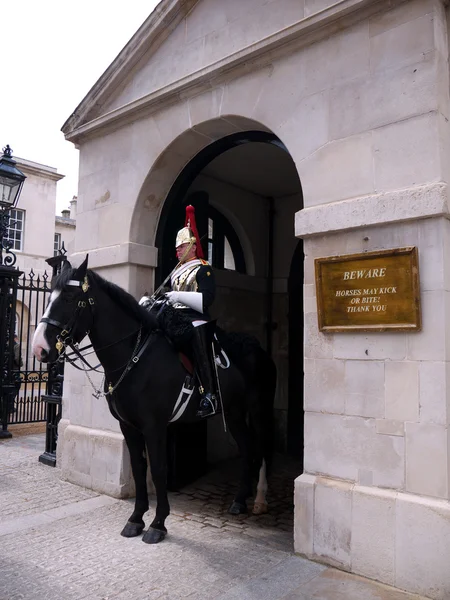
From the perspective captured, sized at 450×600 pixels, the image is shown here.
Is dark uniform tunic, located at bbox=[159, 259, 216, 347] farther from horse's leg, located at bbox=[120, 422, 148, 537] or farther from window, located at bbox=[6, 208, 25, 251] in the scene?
window, located at bbox=[6, 208, 25, 251]

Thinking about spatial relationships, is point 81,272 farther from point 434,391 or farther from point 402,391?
point 434,391

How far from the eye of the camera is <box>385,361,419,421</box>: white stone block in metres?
3.86

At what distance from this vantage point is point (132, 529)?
473 cm

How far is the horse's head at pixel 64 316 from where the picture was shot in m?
4.23

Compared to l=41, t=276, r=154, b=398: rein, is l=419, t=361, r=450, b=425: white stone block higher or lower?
lower

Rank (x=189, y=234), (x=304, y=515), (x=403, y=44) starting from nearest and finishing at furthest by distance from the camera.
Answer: (x=403, y=44) → (x=304, y=515) → (x=189, y=234)

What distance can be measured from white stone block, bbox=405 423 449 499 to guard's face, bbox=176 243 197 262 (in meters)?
2.63

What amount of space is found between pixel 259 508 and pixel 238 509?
228mm

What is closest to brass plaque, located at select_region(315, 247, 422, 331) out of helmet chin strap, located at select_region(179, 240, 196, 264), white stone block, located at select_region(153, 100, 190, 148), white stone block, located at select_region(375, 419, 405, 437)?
white stone block, located at select_region(375, 419, 405, 437)

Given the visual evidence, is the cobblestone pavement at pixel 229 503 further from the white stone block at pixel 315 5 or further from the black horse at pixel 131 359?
the white stone block at pixel 315 5

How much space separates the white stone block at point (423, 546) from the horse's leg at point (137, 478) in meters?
A: 2.28

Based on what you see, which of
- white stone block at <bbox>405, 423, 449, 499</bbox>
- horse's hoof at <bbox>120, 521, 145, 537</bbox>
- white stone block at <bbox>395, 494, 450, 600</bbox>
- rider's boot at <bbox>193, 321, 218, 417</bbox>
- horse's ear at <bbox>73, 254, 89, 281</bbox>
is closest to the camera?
white stone block at <bbox>395, 494, 450, 600</bbox>

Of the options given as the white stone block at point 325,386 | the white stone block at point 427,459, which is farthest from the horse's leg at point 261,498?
the white stone block at point 427,459

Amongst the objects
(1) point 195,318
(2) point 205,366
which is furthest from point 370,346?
(1) point 195,318
